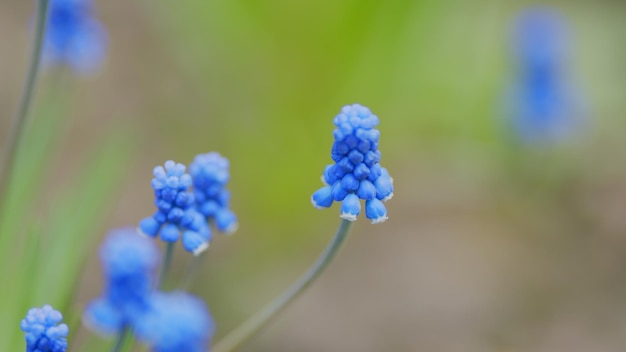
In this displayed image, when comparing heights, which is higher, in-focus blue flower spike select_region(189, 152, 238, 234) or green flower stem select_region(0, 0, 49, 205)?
green flower stem select_region(0, 0, 49, 205)

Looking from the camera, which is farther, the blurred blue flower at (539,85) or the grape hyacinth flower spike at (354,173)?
the blurred blue flower at (539,85)

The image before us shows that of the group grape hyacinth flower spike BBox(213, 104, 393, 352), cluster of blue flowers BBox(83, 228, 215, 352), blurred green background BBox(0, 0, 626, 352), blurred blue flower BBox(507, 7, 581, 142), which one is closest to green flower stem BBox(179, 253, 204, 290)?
grape hyacinth flower spike BBox(213, 104, 393, 352)

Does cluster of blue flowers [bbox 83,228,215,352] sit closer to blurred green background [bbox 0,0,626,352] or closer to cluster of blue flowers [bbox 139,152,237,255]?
cluster of blue flowers [bbox 139,152,237,255]

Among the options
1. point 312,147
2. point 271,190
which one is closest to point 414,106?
point 312,147

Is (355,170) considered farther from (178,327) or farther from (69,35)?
(69,35)

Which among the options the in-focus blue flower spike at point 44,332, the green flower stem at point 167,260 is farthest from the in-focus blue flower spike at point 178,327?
the green flower stem at point 167,260

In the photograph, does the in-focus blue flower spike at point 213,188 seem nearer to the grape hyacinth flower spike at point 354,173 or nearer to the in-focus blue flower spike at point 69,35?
the grape hyacinth flower spike at point 354,173
